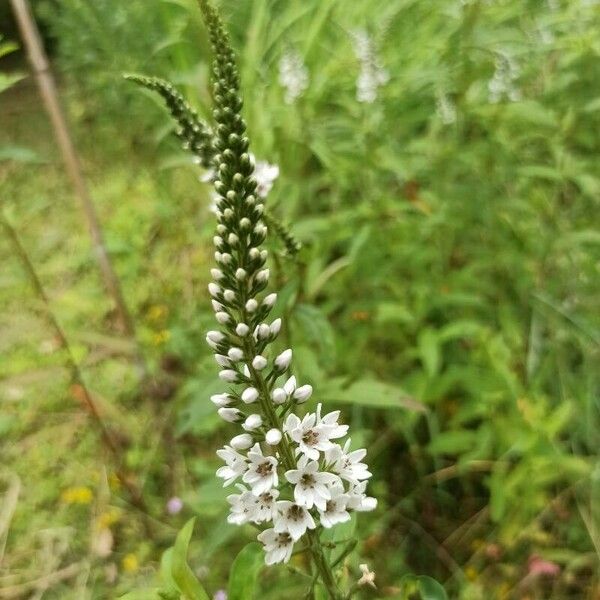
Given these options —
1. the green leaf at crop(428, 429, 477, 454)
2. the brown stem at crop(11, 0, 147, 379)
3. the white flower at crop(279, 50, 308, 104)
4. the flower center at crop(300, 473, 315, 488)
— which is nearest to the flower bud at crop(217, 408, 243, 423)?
the flower center at crop(300, 473, 315, 488)

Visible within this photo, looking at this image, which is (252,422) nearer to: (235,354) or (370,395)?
(235,354)

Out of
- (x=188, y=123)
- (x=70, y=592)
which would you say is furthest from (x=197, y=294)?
(x=188, y=123)

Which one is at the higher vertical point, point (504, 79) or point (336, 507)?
point (504, 79)

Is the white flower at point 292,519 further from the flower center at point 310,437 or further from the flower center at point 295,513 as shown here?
the flower center at point 310,437

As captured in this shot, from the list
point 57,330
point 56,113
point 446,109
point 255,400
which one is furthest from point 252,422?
point 446,109

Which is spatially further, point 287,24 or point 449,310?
point 449,310

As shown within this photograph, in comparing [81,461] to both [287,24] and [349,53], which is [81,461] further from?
[349,53]

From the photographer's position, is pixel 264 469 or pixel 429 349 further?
pixel 429 349
